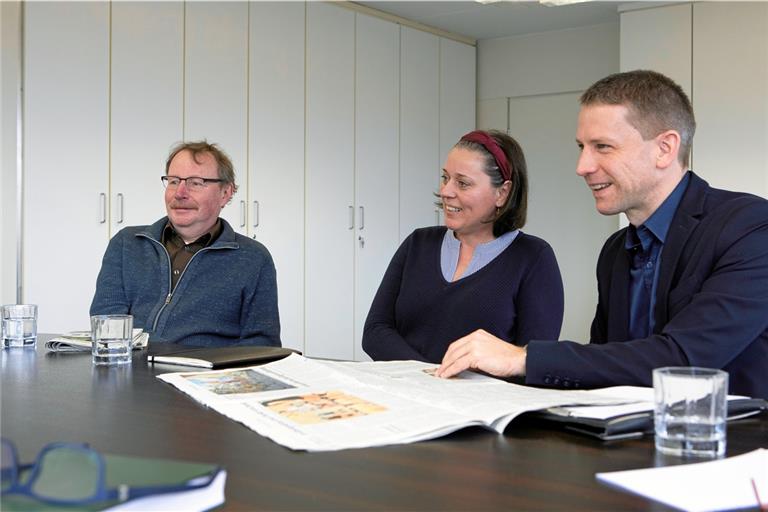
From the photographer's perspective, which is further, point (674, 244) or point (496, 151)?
point (496, 151)

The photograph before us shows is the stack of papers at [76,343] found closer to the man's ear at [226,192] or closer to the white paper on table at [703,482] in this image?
the man's ear at [226,192]

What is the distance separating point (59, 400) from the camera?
4.60ft

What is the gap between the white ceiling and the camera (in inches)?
239

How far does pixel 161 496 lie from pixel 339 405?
0.54 meters

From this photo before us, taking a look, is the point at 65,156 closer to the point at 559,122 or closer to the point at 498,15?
the point at 498,15

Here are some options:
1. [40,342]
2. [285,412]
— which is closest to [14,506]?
[285,412]

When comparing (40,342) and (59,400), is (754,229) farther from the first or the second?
(40,342)

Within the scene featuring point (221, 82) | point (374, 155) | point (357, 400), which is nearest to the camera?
point (357, 400)

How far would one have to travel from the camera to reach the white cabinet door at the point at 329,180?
580cm

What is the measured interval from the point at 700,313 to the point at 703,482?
28.9 inches

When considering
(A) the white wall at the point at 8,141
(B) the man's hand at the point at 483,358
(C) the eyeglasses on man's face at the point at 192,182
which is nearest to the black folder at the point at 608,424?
(B) the man's hand at the point at 483,358

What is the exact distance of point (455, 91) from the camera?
6.98 metres

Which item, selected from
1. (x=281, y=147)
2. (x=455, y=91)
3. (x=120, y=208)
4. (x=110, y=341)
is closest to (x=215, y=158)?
(x=110, y=341)

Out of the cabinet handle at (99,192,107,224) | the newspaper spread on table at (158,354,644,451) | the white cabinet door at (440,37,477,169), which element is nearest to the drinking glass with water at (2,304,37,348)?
the newspaper spread on table at (158,354,644,451)
